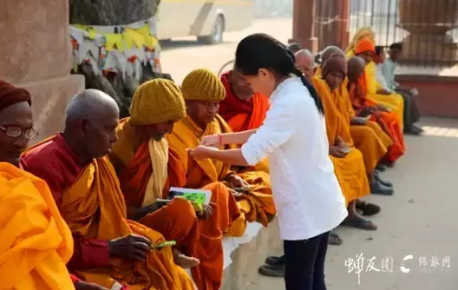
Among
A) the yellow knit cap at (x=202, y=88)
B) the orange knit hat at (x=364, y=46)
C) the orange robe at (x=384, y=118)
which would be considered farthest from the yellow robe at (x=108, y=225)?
the orange knit hat at (x=364, y=46)

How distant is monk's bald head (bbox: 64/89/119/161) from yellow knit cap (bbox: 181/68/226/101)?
124cm

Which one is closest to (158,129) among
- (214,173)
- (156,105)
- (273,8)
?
(156,105)

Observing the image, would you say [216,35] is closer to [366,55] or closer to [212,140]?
[366,55]

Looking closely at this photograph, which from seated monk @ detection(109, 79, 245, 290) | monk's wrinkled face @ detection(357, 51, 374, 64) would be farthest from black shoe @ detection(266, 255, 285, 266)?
monk's wrinkled face @ detection(357, 51, 374, 64)

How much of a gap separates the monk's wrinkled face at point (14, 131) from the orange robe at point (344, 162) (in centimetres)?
365

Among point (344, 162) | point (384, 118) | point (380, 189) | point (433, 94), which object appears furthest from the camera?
point (433, 94)

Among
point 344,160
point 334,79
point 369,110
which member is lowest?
point 344,160

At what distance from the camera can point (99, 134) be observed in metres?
3.19

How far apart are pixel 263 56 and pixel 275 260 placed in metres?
2.16

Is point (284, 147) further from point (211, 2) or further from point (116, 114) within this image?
point (211, 2)

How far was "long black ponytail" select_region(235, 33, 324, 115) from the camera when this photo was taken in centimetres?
349

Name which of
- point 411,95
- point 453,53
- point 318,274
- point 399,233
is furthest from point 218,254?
point 453,53

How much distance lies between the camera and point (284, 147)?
11.8ft

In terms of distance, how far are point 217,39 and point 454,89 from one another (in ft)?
39.1
